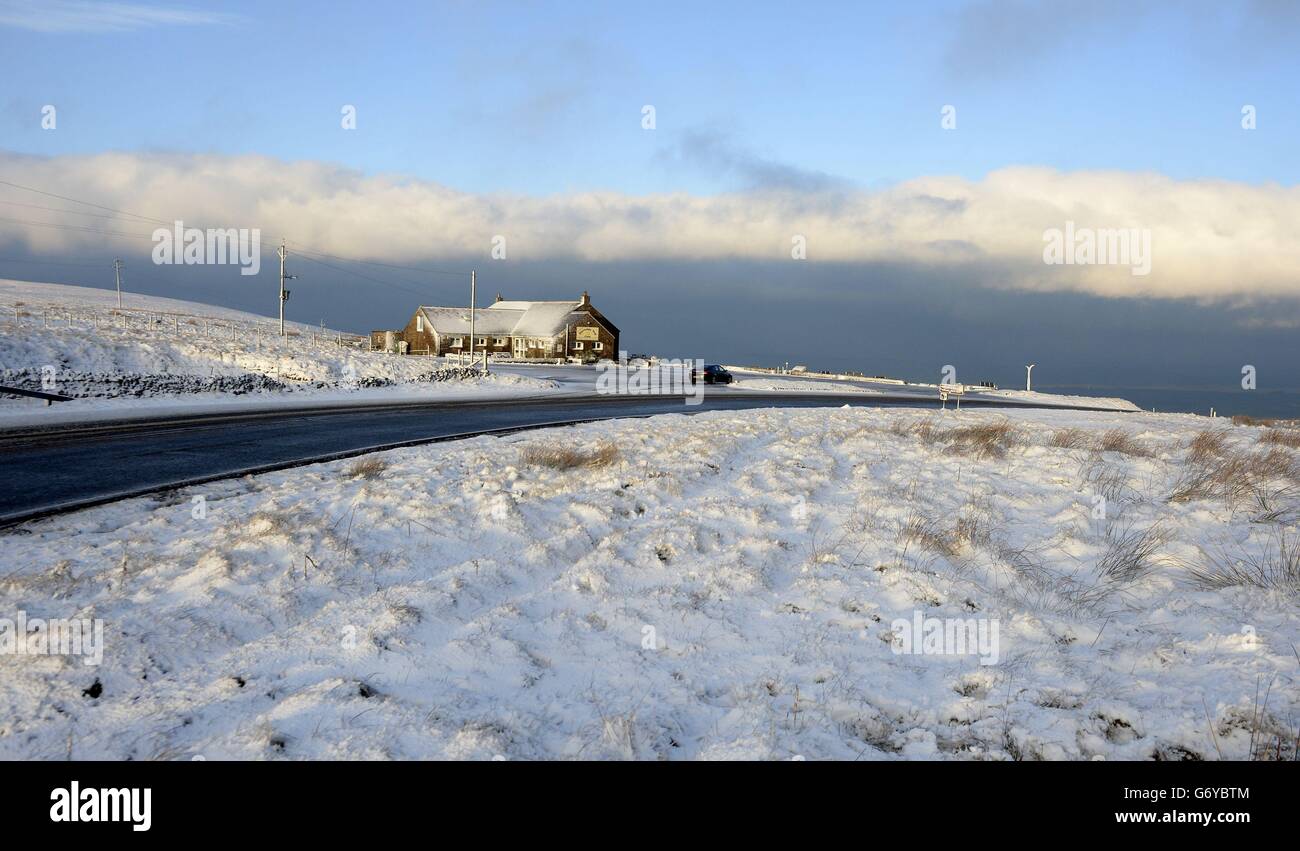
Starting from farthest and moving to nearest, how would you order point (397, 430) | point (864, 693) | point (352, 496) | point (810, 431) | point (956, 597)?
point (397, 430) → point (810, 431) → point (352, 496) → point (956, 597) → point (864, 693)

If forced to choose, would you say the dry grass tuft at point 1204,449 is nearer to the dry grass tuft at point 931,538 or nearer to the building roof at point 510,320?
the dry grass tuft at point 931,538

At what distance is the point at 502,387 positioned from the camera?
38750 millimetres

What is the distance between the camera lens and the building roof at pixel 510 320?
7875 cm

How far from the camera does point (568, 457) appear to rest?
11.3 metres

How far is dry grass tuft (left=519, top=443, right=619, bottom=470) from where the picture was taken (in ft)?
36.2

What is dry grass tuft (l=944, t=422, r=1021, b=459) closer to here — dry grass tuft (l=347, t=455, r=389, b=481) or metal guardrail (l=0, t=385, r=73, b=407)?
dry grass tuft (l=347, t=455, r=389, b=481)

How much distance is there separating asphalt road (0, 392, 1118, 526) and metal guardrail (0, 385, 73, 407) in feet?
17.2

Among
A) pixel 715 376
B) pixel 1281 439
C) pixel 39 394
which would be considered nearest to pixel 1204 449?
pixel 1281 439

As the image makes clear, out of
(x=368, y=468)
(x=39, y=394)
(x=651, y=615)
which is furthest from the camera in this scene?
(x=39, y=394)

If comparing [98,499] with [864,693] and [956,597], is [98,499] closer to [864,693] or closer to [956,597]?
[864,693]

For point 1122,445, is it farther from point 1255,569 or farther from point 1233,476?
point 1255,569

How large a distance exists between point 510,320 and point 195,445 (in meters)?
70.4
